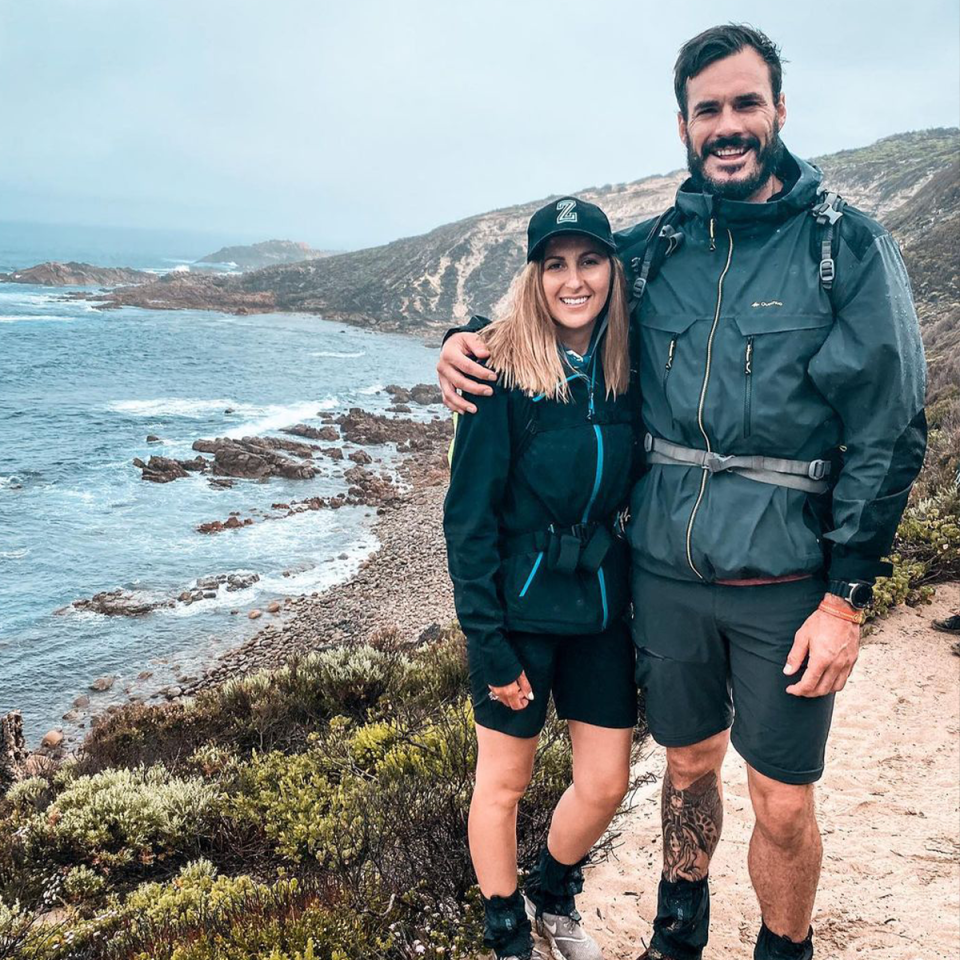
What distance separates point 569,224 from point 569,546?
993 millimetres

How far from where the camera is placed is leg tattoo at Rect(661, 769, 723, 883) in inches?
101

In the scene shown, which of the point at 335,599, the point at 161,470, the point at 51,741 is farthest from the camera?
the point at 161,470

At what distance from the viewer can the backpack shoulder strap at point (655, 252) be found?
240 cm

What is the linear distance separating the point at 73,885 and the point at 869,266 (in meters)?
4.66

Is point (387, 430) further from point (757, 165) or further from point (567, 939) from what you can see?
point (757, 165)

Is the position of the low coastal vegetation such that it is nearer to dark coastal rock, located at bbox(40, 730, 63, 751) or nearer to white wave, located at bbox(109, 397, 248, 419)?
dark coastal rock, located at bbox(40, 730, 63, 751)

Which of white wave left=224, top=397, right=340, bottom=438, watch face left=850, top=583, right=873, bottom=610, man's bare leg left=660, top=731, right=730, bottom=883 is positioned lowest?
white wave left=224, top=397, right=340, bottom=438

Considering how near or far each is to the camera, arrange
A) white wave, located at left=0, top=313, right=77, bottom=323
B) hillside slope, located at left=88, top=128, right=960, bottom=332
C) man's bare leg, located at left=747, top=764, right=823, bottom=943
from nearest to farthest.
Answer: man's bare leg, located at left=747, top=764, right=823, bottom=943 < white wave, located at left=0, top=313, right=77, bottom=323 < hillside slope, located at left=88, top=128, right=960, bottom=332

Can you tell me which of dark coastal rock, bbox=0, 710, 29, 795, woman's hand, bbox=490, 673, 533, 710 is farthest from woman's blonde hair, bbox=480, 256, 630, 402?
dark coastal rock, bbox=0, 710, 29, 795

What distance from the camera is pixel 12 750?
27.9 ft

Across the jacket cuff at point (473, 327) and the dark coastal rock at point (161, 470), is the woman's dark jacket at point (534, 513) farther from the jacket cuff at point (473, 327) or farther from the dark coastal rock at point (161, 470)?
the dark coastal rock at point (161, 470)

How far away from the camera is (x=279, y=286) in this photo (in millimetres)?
73000

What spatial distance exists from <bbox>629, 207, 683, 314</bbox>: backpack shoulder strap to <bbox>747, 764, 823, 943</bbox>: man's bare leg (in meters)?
1.51

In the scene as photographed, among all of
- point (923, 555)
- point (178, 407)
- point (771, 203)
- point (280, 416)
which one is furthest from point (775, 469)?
point (178, 407)
